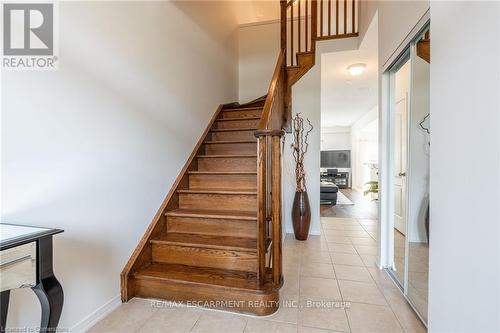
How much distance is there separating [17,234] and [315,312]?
1786 mm

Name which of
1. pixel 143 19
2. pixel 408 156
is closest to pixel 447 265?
pixel 408 156

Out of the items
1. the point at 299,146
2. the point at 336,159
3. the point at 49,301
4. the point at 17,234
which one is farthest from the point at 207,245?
the point at 336,159

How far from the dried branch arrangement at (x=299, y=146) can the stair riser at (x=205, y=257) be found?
182 centimetres

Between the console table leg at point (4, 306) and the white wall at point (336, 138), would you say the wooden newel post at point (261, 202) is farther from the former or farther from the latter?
the white wall at point (336, 138)

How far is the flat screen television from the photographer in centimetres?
1052

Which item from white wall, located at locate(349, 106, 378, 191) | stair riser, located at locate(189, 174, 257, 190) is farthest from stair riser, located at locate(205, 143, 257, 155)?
white wall, located at locate(349, 106, 378, 191)

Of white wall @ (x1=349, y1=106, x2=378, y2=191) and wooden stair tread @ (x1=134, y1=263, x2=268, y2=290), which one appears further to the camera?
white wall @ (x1=349, y1=106, x2=378, y2=191)

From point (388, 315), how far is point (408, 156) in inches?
47.1

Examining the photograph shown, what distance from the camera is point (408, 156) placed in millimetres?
1959

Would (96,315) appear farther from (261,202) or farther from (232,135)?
(232,135)

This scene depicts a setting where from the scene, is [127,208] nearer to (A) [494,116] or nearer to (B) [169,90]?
(B) [169,90]

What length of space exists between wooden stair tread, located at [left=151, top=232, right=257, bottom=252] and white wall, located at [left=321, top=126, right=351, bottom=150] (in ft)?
30.9

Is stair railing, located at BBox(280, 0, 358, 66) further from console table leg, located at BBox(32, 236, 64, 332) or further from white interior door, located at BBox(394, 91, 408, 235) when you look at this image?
console table leg, located at BBox(32, 236, 64, 332)

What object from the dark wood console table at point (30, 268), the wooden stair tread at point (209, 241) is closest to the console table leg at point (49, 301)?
the dark wood console table at point (30, 268)
